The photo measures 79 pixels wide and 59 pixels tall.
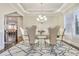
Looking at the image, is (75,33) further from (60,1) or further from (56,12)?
(60,1)

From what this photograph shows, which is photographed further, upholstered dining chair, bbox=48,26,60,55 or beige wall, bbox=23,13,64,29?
upholstered dining chair, bbox=48,26,60,55

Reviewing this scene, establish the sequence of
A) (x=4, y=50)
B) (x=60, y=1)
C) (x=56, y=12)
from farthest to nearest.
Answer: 1. (x=56, y=12)
2. (x=4, y=50)
3. (x=60, y=1)

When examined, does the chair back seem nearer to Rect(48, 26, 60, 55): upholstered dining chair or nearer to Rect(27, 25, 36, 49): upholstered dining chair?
Rect(48, 26, 60, 55): upholstered dining chair

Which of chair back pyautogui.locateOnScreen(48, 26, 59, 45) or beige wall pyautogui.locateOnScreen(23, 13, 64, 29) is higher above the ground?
beige wall pyautogui.locateOnScreen(23, 13, 64, 29)

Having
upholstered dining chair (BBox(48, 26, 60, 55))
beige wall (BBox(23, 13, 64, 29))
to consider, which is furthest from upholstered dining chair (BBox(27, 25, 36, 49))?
upholstered dining chair (BBox(48, 26, 60, 55))

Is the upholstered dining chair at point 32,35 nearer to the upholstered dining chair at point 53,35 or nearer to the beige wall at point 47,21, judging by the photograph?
the beige wall at point 47,21

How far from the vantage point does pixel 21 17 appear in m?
3.89

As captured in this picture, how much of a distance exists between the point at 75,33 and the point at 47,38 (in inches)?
33.1

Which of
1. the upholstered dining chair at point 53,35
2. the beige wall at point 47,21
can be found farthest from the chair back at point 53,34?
the beige wall at point 47,21

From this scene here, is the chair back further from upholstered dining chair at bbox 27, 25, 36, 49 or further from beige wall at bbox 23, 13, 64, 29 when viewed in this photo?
upholstered dining chair at bbox 27, 25, 36, 49

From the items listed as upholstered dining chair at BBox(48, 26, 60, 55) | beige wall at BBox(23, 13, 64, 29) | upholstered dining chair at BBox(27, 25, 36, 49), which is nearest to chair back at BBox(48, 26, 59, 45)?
upholstered dining chair at BBox(48, 26, 60, 55)

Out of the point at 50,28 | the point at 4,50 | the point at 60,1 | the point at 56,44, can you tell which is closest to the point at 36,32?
the point at 50,28

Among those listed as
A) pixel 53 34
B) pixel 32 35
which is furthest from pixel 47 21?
pixel 32 35

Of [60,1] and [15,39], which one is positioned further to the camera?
[15,39]
